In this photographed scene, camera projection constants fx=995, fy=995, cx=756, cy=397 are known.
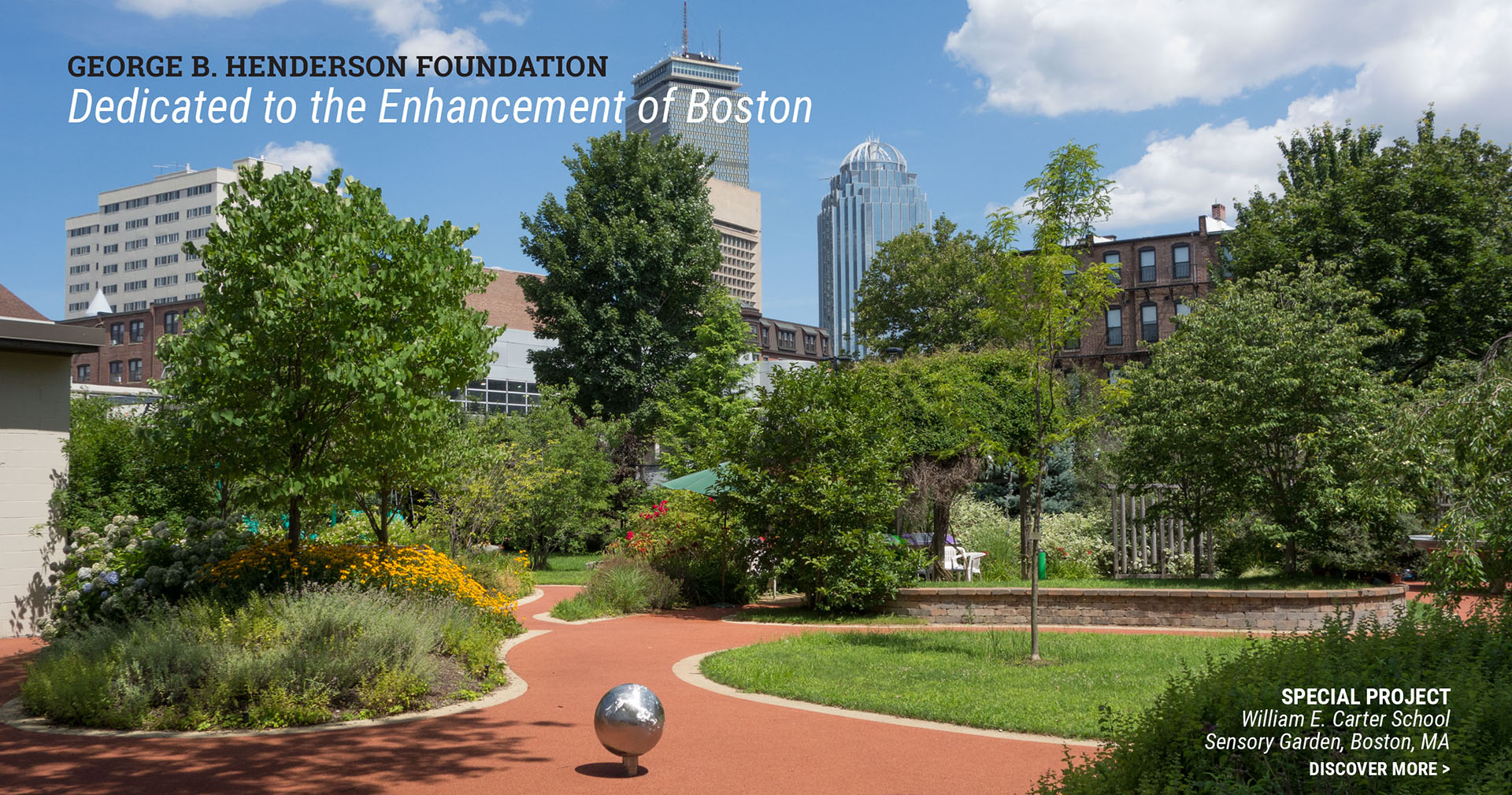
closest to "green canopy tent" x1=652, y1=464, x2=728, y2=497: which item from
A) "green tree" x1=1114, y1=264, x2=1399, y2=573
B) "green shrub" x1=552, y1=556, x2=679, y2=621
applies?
"green shrub" x1=552, y1=556, x2=679, y2=621

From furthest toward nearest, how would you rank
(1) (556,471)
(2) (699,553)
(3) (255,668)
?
1. (1) (556,471)
2. (2) (699,553)
3. (3) (255,668)

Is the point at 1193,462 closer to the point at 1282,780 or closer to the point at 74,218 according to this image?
the point at 1282,780

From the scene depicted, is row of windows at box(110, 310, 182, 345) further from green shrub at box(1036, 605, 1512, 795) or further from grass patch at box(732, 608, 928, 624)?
green shrub at box(1036, 605, 1512, 795)

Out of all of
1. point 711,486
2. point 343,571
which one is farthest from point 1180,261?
point 343,571

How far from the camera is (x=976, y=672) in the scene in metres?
10.1

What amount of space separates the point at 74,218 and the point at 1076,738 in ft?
602

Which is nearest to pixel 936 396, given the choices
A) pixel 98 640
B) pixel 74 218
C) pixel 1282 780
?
pixel 98 640

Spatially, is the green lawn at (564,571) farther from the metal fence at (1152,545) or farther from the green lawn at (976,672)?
the metal fence at (1152,545)

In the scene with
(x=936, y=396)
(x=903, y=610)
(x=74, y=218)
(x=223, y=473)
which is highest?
(x=74, y=218)

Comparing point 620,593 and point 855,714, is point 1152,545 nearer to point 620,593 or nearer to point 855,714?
point 620,593

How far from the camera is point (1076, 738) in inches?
292

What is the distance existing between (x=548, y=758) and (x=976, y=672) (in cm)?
480

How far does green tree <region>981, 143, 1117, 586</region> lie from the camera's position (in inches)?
439

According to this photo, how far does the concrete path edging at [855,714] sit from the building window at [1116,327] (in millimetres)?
54014
